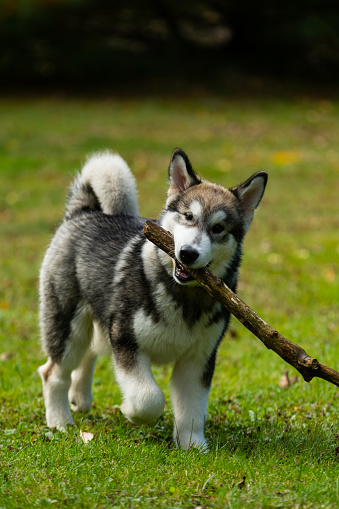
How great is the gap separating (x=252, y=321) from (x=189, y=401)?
2.79 ft

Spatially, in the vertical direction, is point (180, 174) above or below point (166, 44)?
below

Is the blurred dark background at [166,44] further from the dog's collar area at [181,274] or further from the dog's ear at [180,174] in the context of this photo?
the dog's collar area at [181,274]

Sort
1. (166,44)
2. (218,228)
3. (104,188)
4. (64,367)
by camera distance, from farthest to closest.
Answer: (166,44) → (104,188) → (64,367) → (218,228)

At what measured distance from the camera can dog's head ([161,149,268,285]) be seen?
13.0 ft

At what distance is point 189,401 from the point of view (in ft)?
14.6

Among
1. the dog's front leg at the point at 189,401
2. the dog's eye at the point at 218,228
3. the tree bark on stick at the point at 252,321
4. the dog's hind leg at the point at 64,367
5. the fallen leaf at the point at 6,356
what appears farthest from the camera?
the fallen leaf at the point at 6,356

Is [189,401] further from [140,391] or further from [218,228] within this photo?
[218,228]

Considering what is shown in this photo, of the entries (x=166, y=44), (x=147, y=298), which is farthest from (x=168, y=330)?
(x=166, y=44)

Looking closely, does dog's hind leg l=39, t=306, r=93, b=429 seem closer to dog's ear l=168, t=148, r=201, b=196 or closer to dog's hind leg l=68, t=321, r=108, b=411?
dog's hind leg l=68, t=321, r=108, b=411

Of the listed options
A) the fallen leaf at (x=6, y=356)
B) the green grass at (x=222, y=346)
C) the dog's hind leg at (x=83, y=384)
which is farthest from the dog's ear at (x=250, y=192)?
the fallen leaf at (x=6, y=356)

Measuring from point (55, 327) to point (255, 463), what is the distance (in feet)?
5.79

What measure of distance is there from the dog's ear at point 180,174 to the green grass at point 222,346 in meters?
1.42

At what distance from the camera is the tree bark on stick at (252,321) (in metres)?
3.74

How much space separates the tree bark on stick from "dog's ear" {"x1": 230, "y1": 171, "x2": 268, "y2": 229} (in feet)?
2.04
